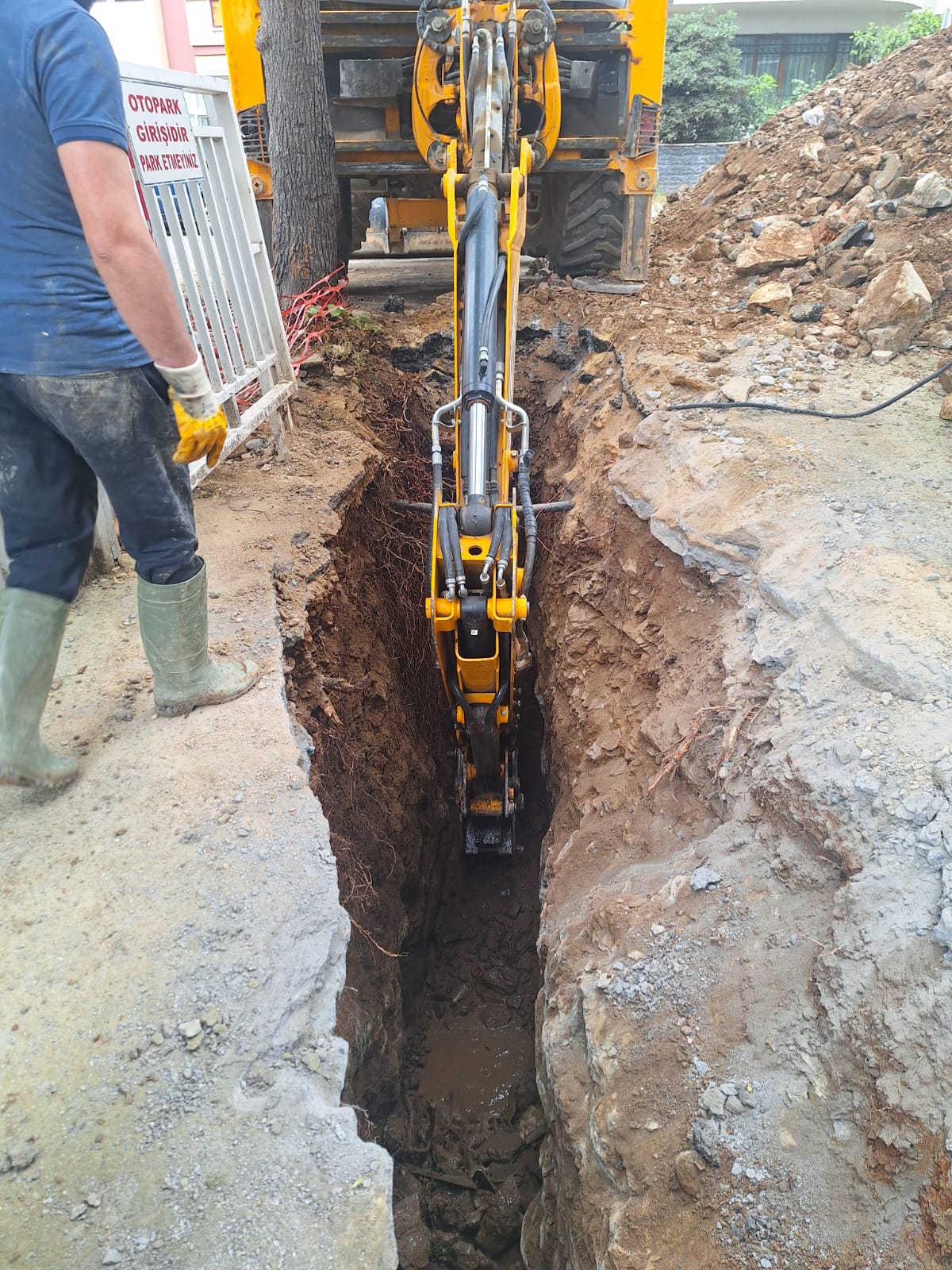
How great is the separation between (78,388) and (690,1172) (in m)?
2.72

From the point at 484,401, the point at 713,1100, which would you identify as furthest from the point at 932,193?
the point at 713,1100

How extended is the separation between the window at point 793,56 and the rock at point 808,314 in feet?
54.1

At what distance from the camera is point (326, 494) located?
14.7ft

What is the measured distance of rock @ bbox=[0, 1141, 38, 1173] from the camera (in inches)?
71.5

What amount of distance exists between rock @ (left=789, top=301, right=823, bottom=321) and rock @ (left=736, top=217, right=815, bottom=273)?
0.77 metres

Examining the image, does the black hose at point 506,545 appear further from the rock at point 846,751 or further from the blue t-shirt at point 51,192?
the blue t-shirt at point 51,192

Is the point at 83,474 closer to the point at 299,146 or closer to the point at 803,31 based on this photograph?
the point at 299,146

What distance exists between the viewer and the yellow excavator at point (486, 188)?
3.82 metres

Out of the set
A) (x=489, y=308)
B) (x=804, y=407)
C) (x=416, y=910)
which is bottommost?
(x=416, y=910)

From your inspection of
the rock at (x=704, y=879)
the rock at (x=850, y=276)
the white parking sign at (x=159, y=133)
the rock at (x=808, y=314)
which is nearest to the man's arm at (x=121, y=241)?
the white parking sign at (x=159, y=133)

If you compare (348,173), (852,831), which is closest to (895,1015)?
(852,831)

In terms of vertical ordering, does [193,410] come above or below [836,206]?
above

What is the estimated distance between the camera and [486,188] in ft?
13.2

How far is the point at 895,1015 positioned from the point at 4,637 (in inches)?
109
